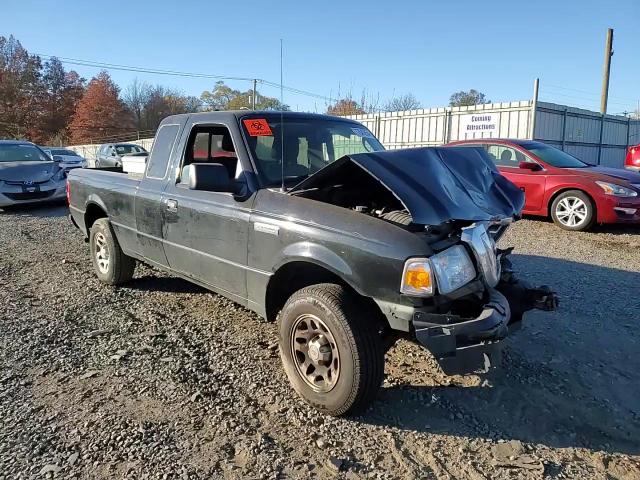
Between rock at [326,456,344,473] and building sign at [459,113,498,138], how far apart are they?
16113mm

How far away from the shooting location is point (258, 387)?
3.34 m

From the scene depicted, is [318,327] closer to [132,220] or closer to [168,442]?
[168,442]

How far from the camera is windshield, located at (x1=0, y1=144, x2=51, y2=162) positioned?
1199cm

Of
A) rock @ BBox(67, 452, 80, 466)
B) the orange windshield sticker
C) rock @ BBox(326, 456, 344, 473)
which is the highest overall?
the orange windshield sticker

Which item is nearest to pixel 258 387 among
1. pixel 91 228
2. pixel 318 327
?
pixel 318 327

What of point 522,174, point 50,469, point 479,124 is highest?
point 479,124

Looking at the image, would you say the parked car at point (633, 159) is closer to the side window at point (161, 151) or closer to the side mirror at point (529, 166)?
the side mirror at point (529, 166)

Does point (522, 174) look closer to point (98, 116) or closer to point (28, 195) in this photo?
point (28, 195)

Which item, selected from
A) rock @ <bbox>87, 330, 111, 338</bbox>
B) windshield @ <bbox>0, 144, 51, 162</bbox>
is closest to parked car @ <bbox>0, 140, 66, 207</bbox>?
windshield @ <bbox>0, 144, 51, 162</bbox>

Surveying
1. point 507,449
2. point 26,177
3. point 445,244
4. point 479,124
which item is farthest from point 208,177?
point 479,124

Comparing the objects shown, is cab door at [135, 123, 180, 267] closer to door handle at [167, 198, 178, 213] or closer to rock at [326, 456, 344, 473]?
door handle at [167, 198, 178, 213]

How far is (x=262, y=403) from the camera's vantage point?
315cm

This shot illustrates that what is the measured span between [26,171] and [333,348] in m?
11.2

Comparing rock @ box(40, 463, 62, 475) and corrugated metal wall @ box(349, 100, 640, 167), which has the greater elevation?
corrugated metal wall @ box(349, 100, 640, 167)
